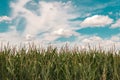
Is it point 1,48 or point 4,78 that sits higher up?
point 1,48

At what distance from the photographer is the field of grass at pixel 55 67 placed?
9641 millimetres

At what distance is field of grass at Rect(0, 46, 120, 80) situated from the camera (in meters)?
9.64

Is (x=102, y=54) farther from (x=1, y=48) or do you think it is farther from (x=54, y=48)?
(x=1, y=48)

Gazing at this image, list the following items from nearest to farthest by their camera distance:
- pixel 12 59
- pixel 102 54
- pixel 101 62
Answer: pixel 12 59 → pixel 101 62 → pixel 102 54

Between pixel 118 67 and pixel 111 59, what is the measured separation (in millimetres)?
1034

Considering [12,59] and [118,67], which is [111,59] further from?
[12,59]

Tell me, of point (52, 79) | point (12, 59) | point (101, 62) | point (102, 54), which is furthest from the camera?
point (102, 54)

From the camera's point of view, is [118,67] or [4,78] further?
[118,67]

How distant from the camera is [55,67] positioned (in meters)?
10.4

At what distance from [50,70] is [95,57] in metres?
2.65

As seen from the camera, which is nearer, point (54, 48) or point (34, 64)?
point (34, 64)

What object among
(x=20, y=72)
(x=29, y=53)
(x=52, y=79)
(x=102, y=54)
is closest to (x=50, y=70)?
(x=52, y=79)

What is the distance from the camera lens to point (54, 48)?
12703 mm

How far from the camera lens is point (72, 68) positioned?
Answer: 9969 mm
